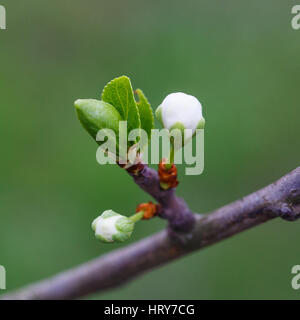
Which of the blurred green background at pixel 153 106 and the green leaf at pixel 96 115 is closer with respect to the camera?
the green leaf at pixel 96 115

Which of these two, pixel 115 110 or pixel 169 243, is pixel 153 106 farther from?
pixel 115 110

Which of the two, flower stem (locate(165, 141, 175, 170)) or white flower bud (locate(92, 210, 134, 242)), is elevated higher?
flower stem (locate(165, 141, 175, 170))

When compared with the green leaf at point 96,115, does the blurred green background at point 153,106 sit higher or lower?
higher

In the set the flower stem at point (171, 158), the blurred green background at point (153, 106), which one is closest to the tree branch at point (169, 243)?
the flower stem at point (171, 158)

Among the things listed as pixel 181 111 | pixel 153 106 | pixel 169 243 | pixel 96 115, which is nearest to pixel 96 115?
pixel 96 115

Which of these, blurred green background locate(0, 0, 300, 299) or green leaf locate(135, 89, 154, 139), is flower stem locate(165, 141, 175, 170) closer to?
green leaf locate(135, 89, 154, 139)

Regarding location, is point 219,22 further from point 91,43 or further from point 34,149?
point 34,149

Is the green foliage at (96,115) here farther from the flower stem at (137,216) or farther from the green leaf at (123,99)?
the flower stem at (137,216)

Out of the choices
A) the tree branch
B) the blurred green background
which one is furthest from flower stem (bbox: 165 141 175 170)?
the blurred green background
